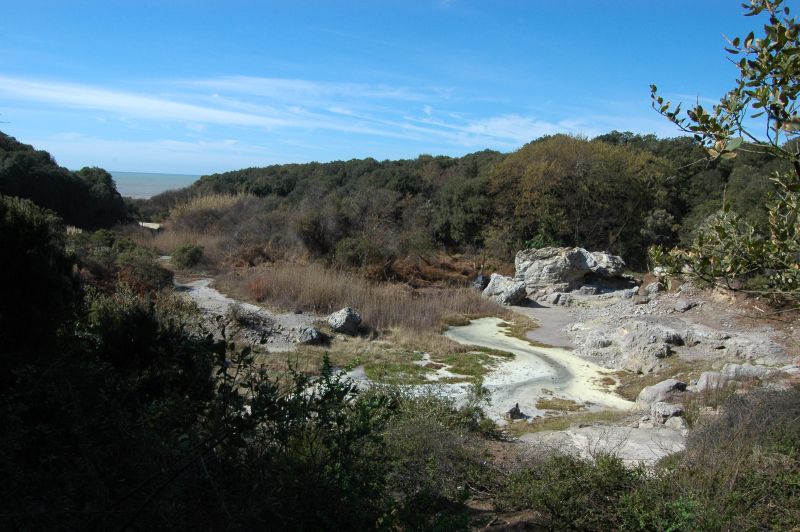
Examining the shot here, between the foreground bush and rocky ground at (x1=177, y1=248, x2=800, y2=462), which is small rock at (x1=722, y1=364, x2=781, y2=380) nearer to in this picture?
rocky ground at (x1=177, y1=248, x2=800, y2=462)

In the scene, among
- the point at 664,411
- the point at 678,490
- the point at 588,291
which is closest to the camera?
the point at 678,490

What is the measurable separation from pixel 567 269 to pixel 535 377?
9135mm

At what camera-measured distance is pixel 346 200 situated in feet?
70.8

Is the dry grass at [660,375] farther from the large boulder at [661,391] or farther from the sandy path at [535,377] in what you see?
the large boulder at [661,391]

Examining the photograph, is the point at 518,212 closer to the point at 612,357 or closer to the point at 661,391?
the point at 612,357

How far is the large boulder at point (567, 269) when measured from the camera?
1852 centimetres

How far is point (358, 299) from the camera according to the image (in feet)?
45.6

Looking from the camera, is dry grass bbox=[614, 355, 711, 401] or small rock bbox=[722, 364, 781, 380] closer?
small rock bbox=[722, 364, 781, 380]

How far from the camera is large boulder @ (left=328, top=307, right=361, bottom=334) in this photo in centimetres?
1210

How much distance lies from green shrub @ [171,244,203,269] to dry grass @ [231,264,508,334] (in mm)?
3179

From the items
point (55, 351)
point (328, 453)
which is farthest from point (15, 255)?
point (328, 453)

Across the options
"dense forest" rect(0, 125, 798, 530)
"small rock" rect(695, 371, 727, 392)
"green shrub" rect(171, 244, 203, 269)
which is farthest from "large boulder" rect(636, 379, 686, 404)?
"green shrub" rect(171, 244, 203, 269)

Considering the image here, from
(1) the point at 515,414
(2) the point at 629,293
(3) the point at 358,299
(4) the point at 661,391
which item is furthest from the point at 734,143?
(2) the point at 629,293

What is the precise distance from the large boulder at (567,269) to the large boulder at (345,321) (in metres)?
7.79
